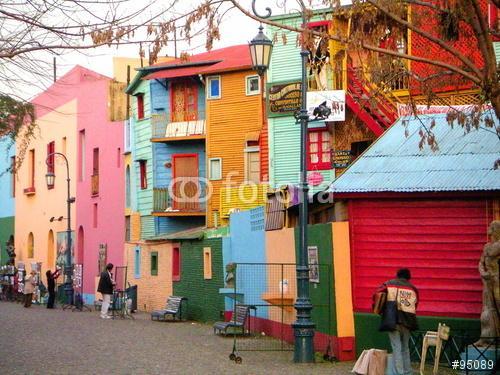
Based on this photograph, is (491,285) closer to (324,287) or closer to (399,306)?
(399,306)

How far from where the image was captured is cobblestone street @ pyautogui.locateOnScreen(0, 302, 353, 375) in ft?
55.6

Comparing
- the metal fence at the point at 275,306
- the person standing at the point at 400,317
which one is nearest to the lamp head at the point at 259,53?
the metal fence at the point at 275,306

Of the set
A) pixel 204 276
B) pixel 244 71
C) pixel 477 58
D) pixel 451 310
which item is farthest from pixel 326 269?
pixel 244 71

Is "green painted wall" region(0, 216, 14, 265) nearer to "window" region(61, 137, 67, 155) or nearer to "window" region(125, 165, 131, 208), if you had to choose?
"window" region(61, 137, 67, 155)

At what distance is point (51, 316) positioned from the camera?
32969 millimetres

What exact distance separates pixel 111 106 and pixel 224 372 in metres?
30.6

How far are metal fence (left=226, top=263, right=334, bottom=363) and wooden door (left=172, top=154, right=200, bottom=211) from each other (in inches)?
547

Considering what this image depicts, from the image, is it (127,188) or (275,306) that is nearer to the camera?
(275,306)

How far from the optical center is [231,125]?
39719mm

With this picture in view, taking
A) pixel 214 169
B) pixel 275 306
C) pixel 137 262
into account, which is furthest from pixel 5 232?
pixel 275 306

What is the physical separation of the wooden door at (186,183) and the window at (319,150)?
8920 millimetres

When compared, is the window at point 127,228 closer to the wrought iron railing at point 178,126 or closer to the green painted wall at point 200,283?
the wrought iron railing at point 178,126

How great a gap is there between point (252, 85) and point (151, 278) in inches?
321

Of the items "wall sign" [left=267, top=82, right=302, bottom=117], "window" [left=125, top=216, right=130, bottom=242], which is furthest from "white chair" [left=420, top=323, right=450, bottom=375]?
"window" [left=125, top=216, right=130, bottom=242]
